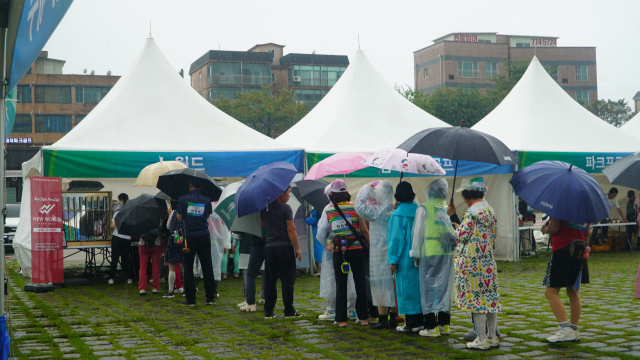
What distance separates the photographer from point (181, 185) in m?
8.89

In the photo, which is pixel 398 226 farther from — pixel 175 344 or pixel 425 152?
pixel 175 344

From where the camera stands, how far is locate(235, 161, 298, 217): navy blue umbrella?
688 cm

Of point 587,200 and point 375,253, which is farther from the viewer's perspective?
point 375,253

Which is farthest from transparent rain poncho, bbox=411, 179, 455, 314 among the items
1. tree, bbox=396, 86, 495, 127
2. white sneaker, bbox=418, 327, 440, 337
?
tree, bbox=396, 86, 495, 127

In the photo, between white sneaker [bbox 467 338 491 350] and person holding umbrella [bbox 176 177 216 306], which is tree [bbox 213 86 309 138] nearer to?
person holding umbrella [bbox 176 177 216 306]

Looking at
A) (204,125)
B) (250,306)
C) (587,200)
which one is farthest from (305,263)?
(587,200)

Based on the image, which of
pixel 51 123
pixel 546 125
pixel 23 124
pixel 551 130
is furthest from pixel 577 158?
pixel 23 124

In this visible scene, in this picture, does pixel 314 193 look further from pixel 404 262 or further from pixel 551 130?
pixel 551 130

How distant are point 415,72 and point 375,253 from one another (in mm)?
67935

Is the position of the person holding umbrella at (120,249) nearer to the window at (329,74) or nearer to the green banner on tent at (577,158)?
the green banner on tent at (577,158)

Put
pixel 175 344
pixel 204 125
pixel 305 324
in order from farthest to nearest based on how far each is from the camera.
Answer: pixel 204 125 < pixel 305 324 < pixel 175 344

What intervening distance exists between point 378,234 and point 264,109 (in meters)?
42.2

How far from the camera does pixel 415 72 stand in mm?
72125

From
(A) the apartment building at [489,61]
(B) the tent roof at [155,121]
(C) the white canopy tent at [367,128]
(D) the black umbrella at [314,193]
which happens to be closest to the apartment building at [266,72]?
(A) the apartment building at [489,61]
